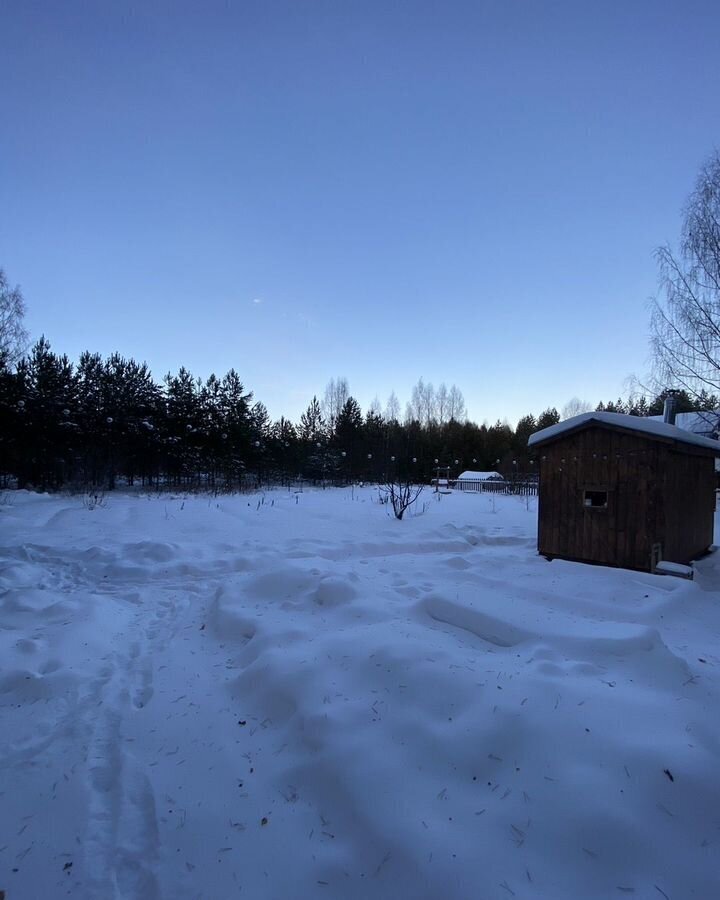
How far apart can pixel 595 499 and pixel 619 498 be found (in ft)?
1.39

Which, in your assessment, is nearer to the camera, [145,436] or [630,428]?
[630,428]

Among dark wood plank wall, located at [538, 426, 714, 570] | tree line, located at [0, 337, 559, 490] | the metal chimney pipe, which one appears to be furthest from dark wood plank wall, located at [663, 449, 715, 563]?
tree line, located at [0, 337, 559, 490]

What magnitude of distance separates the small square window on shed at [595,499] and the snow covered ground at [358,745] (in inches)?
77.1

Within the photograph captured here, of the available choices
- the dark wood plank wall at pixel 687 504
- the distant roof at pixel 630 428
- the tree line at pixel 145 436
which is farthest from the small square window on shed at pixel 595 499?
the tree line at pixel 145 436

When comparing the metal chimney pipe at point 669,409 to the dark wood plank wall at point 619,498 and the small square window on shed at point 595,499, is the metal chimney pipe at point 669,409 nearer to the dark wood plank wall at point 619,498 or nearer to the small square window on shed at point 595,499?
the dark wood plank wall at point 619,498

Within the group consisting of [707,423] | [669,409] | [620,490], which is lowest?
[620,490]

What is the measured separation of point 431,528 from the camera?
996 centimetres

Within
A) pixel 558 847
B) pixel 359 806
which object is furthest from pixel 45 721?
pixel 558 847

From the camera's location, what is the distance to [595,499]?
273 inches

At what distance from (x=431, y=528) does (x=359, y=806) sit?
26.6ft

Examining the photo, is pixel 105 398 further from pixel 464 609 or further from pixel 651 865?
pixel 651 865

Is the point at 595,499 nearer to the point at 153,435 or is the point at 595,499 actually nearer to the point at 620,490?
the point at 620,490

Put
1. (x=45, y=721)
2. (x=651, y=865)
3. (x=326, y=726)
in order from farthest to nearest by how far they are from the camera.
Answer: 1. (x=45, y=721)
2. (x=326, y=726)
3. (x=651, y=865)

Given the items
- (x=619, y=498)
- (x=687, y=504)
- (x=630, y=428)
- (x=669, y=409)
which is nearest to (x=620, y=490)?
(x=619, y=498)
